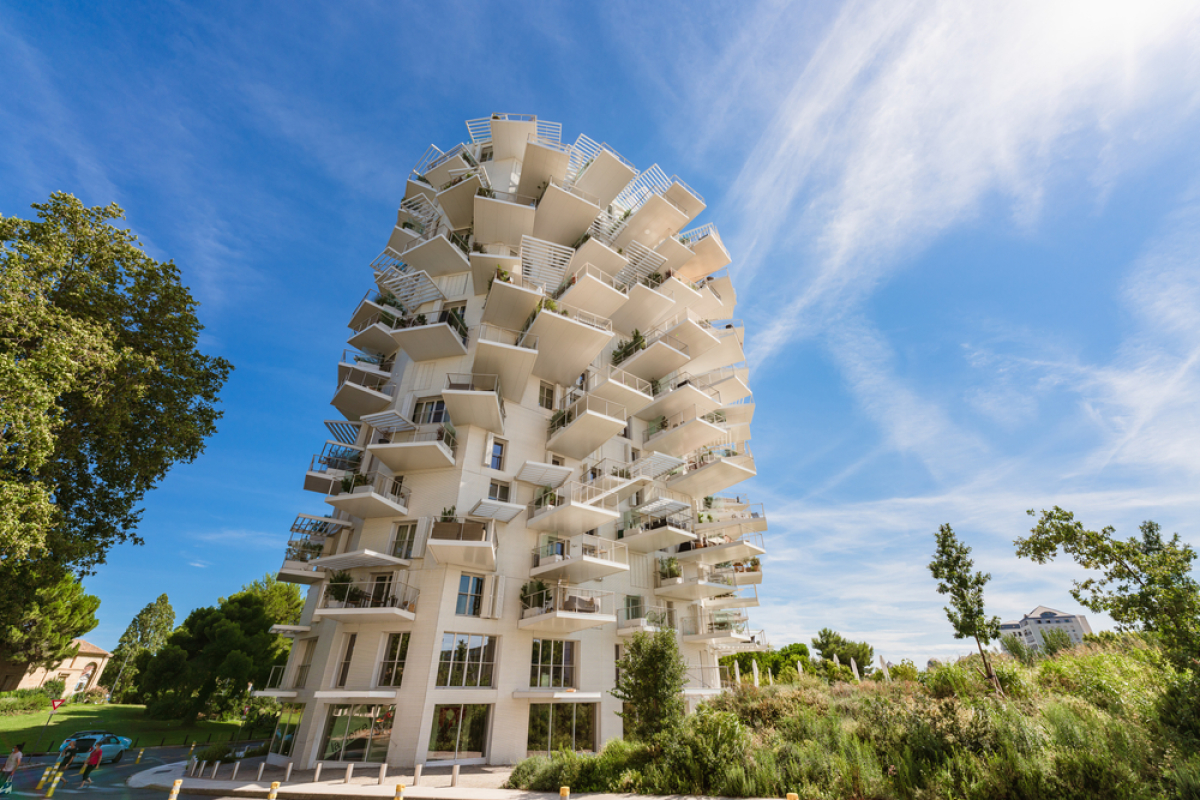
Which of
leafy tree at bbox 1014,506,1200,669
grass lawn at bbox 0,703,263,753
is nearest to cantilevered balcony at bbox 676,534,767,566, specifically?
leafy tree at bbox 1014,506,1200,669

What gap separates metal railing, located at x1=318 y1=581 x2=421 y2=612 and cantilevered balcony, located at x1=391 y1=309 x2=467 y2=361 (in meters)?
10.8

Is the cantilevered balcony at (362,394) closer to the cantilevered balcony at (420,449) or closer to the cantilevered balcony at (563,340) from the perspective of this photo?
the cantilevered balcony at (420,449)

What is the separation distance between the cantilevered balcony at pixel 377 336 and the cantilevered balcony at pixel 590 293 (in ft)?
30.2

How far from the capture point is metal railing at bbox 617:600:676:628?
22.4 meters

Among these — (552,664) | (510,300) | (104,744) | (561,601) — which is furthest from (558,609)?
(104,744)

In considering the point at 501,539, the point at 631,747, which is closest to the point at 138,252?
the point at 501,539

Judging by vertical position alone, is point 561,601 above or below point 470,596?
below

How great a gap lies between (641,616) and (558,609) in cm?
705

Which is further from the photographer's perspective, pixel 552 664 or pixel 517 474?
pixel 517 474

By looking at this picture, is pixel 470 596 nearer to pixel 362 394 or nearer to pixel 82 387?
pixel 362 394

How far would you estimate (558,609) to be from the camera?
18.8 m

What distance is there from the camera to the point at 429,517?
66.5 ft

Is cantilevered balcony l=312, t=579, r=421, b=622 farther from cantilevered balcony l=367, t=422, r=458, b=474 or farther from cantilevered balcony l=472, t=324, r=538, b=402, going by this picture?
cantilevered balcony l=472, t=324, r=538, b=402

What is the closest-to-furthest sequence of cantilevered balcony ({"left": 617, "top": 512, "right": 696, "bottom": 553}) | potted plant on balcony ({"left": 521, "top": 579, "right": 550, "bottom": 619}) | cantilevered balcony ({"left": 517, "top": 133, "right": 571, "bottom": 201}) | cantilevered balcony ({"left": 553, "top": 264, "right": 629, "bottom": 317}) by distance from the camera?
1. potted plant on balcony ({"left": 521, "top": 579, "right": 550, "bottom": 619})
2. cantilevered balcony ({"left": 617, "top": 512, "right": 696, "bottom": 553})
3. cantilevered balcony ({"left": 553, "top": 264, "right": 629, "bottom": 317})
4. cantilevered balcony ({"left": 517, "top": 133, "right": 571, "bottom": 201})
